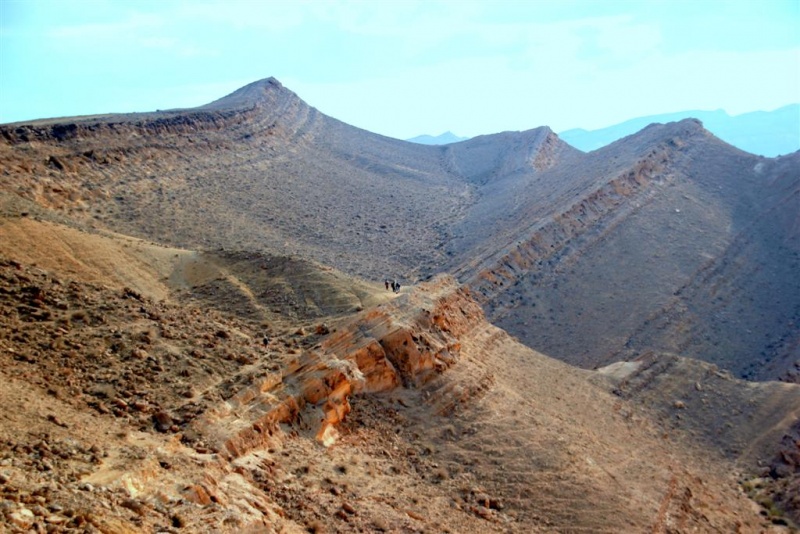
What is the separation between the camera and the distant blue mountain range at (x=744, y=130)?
119 meters

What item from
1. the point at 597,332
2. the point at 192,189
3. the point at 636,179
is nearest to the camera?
Answer: the point at 597,332

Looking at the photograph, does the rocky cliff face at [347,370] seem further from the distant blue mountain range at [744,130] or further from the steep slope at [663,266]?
the distant blue mountain range at [744,130]

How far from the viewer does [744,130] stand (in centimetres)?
13112

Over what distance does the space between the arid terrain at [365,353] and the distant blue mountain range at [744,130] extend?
73.4 m

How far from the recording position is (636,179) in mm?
50375

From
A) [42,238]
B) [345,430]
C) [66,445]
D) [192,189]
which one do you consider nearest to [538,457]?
[345,430]

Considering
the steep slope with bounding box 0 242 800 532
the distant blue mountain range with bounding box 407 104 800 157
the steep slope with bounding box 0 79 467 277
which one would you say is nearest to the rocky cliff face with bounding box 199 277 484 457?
the steep slope with bounding box 0 242 800 532

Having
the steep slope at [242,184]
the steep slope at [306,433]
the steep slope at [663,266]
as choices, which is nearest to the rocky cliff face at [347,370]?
the steep slope at [306,433]

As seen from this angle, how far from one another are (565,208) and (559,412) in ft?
87.8

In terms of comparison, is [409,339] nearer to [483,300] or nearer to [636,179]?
[483,300]

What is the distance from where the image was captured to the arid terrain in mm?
12812

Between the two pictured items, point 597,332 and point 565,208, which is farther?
point 565,208

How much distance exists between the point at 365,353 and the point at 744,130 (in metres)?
129

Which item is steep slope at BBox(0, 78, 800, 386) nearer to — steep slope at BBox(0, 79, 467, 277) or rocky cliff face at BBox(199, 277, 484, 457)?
steep slope at BBox(0, 79, 467, 277)
